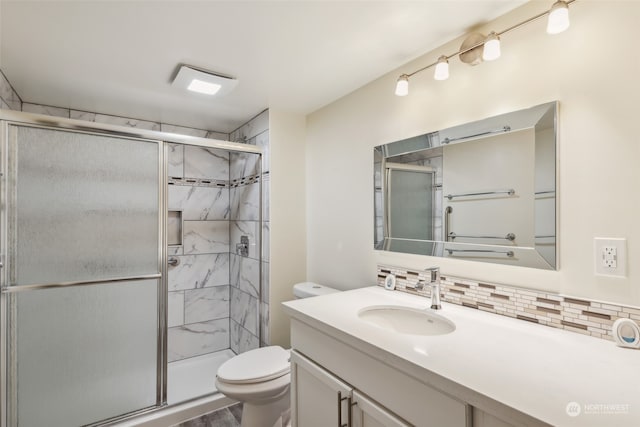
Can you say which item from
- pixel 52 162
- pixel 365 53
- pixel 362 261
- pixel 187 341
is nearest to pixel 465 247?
pixel 362 261

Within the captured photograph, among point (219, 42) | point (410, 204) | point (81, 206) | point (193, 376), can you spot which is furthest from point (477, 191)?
point (193, 376)

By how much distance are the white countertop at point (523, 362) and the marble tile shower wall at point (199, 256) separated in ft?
6.42

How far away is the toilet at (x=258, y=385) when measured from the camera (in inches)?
65.6

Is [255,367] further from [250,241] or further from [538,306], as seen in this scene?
[538,306]

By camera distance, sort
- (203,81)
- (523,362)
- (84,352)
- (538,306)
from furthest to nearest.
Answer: (203,81) < (84,352) < (538,306) < (523,362)

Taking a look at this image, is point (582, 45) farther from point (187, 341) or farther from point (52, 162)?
point (187, 341)

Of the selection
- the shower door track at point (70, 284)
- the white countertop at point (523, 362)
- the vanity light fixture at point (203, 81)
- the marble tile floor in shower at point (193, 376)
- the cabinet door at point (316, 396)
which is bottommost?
the marble tile floor in shower at point (193, 376)

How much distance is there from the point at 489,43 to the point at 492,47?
0.08 ft

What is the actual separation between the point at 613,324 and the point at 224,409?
88.4 inches

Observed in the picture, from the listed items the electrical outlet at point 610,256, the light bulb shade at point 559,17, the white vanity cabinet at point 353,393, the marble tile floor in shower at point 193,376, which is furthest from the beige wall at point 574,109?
the marble tile floor in shower at point 193,376

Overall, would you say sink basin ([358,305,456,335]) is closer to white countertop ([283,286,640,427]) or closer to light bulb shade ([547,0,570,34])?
white countertop ([283,286,640,427])

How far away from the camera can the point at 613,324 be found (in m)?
1.02

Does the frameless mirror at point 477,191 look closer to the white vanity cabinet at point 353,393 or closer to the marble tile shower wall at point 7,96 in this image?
the white vanity cabinet at point 353,393

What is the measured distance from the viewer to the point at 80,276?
1771 mm
